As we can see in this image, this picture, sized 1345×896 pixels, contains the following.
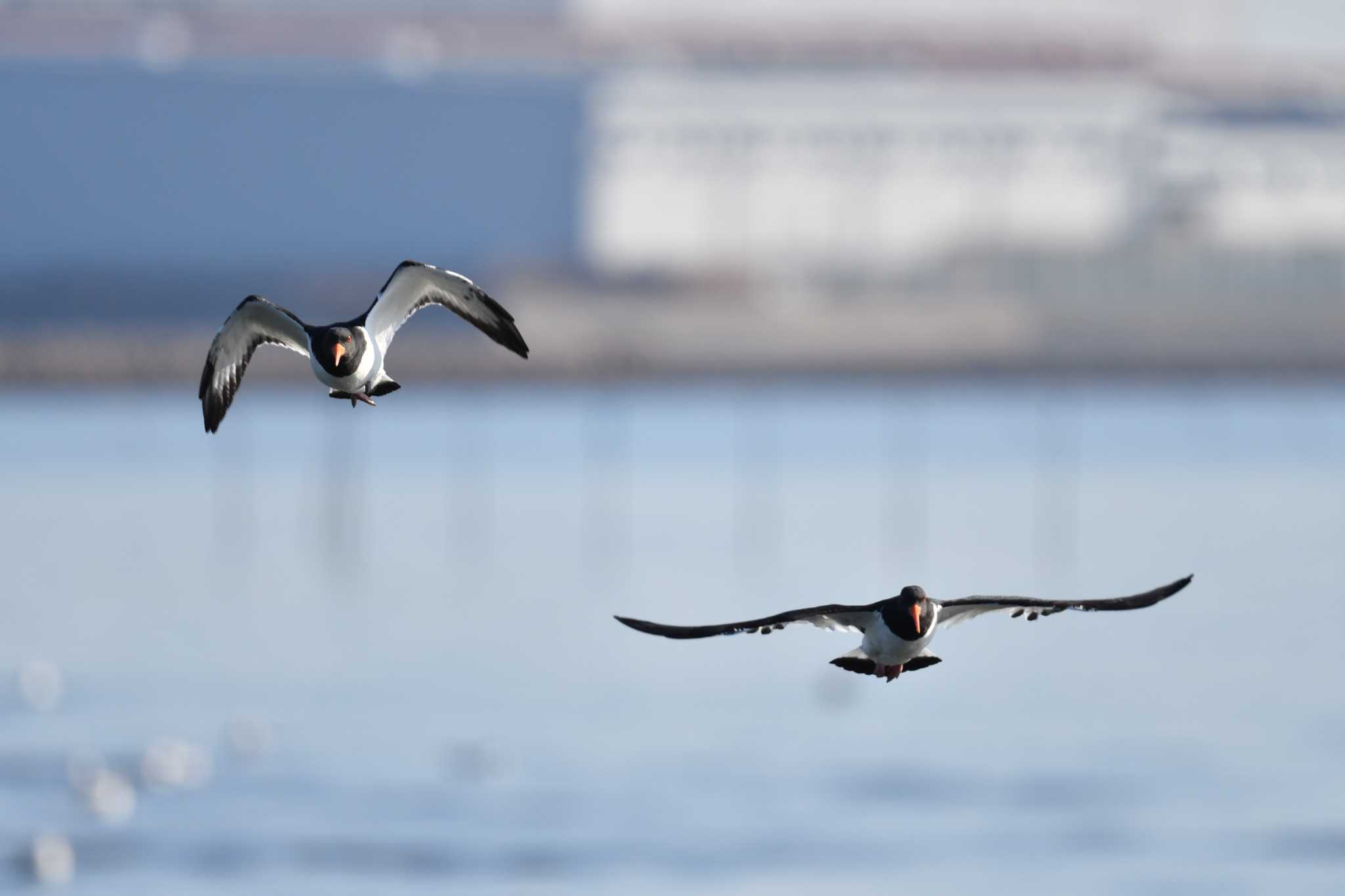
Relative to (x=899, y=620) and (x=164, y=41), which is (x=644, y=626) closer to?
(x=899, y=620)

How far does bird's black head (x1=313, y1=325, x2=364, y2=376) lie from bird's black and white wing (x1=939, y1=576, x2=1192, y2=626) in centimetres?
218

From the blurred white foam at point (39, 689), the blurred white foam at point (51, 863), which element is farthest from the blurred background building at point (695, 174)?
the blurred white foam at point (51, 863)

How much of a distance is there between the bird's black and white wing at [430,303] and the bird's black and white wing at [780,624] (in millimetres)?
1350

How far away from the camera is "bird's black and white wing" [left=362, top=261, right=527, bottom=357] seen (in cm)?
999

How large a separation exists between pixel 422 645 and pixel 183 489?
27.3 m

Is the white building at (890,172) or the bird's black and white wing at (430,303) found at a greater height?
the white building at (890,172)

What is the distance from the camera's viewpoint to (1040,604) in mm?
8797

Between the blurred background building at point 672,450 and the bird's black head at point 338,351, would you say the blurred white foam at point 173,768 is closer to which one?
the blurred background building at point 672,450

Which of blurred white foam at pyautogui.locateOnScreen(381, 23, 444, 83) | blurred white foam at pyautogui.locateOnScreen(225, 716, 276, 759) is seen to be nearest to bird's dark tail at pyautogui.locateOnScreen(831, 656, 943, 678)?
blurred white foam at pyautogui.locateOnScreen(225, 716, 276, 759)

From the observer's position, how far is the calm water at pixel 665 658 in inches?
1215

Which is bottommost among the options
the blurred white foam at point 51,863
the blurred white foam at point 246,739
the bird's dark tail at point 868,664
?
the bird's dark tail at point 868,664

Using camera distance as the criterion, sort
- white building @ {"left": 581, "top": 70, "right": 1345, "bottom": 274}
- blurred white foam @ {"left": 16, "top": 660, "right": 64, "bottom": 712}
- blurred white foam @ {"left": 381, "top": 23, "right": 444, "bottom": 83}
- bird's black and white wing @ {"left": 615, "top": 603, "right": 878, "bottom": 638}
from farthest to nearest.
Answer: white building @ {"left": 581, "top": 70, "right": 1345, "bottom": 274}, blurred white foam @ {"left": 381, "top": 23, "right": 444, "bottom": 83}, blurred white foam @ {"left": 16, "top": 660, "right": 64, "bottom": 712}, bird's black and white wing @ {"left": 615, "top": 603, "right": 878, "bottom": 638}

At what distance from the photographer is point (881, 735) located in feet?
127

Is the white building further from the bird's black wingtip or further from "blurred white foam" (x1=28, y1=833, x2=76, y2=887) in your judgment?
the bird's black wingtip
